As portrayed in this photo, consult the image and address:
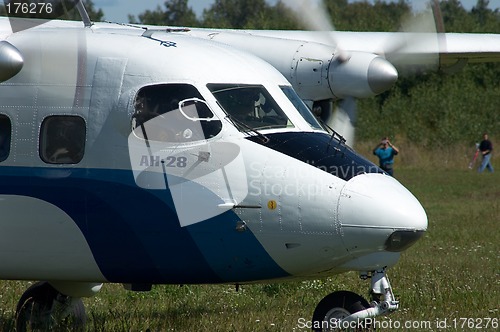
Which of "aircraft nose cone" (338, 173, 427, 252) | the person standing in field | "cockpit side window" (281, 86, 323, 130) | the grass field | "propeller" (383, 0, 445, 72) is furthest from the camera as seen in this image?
the person standing in field

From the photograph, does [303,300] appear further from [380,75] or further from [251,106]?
[251,106]

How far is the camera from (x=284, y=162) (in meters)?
7.72

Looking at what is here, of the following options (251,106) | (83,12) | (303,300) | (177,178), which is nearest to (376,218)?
(251,106)

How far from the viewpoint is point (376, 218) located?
7.46 metres

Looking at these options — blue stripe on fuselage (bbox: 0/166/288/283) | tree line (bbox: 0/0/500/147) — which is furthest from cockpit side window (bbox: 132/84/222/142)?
tree line (bbox: 0/0/500/147)

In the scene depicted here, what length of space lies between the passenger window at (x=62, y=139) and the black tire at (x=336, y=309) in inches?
93.5

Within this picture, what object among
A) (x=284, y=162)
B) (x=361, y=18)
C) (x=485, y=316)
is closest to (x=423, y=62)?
(x=485, y=316)

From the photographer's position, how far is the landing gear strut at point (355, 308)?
25.5 feet

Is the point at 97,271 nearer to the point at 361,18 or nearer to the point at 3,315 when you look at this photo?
the point at 3,315

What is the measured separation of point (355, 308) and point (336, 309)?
0.17m

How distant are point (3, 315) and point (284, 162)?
4.09 metres

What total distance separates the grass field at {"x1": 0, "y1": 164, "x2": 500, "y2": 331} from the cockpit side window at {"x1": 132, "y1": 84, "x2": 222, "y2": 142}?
2.03 m

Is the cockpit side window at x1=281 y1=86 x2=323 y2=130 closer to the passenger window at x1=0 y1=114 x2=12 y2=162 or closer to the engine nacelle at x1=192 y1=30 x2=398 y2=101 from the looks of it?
the passenger window at x1=0 y1=114 x2=12 y2=162

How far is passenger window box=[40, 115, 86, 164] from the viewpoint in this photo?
8.08m
